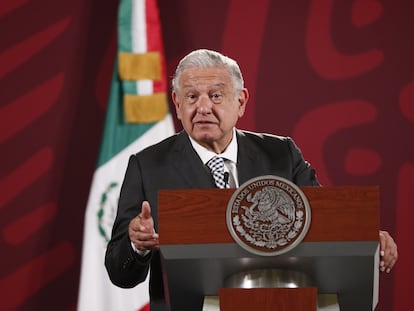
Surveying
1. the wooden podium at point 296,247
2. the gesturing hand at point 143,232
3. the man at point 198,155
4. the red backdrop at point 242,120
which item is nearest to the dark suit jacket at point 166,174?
the man at point 198,155

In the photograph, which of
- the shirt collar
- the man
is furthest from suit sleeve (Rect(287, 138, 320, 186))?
the shirt collar

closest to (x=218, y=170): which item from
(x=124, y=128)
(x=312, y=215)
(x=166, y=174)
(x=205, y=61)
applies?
(x=166, y=174)

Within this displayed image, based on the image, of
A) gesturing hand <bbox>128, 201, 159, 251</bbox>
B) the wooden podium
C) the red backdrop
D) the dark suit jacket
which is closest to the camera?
the wooden podium

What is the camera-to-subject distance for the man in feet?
8.71

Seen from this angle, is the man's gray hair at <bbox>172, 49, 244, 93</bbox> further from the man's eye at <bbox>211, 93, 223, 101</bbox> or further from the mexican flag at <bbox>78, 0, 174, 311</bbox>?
the mexican flag at <bbox>78, 0, 174, 311</bbox>

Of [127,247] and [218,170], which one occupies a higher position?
[218,170]

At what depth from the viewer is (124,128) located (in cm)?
466

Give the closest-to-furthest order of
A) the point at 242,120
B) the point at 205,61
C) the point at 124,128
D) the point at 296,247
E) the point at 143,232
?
the point at 296,247 → the point at 143,232 → the point at 205,61 → the point at 124,128 → the point at 242,120

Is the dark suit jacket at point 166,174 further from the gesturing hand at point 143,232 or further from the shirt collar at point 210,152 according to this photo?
the gesturing hand at point 143,232

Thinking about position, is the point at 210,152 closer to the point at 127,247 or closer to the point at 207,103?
the point at 207,103

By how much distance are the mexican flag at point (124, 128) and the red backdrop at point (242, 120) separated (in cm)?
14

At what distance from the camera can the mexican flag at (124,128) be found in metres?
4.52

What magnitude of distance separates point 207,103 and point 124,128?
6.59 feet

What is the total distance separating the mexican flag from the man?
1.80 metres
